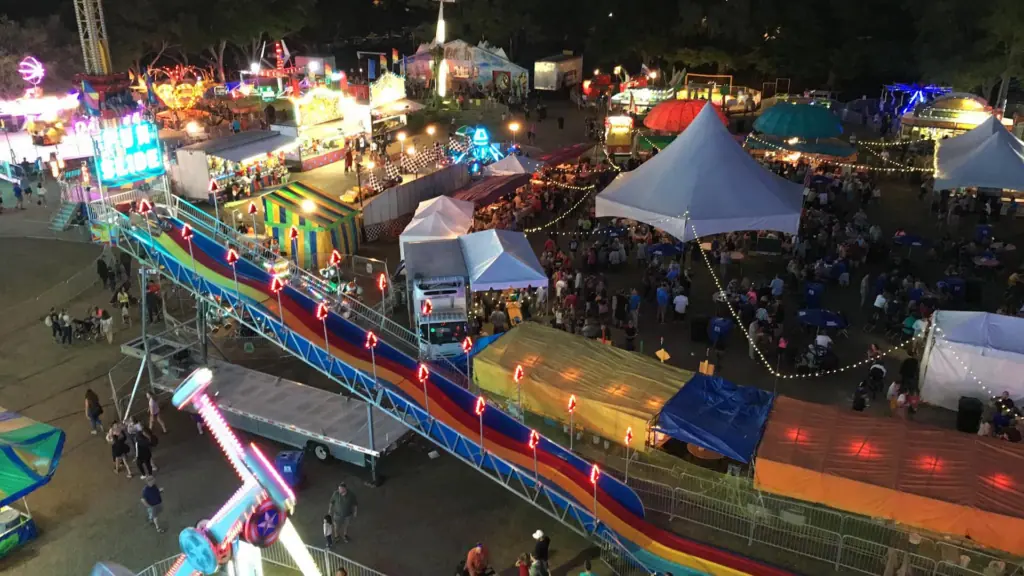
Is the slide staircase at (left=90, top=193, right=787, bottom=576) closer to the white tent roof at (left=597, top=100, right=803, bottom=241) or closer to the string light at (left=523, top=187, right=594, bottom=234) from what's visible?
the white tent roof at (left=597, top=100, right=803, bottom=241)

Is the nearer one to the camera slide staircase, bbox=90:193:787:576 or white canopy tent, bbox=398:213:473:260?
slide staircase, bbox=90:193:787:576

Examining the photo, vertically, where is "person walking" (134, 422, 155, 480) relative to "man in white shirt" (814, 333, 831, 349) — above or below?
below

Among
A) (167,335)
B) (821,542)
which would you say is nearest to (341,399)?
(167,335)

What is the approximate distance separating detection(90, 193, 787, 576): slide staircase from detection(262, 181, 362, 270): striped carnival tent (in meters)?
5.63

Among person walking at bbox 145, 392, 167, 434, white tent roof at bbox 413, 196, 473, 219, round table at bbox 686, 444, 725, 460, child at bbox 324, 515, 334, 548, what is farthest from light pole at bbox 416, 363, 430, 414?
white tent roof at bbox 413, 196, 473, 219

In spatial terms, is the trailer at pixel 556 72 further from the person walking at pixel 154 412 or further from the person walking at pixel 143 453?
the person walking at pixel 143 453

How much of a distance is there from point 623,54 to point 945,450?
43655 millimetres

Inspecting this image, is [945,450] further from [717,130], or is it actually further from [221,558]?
A: [717,130]

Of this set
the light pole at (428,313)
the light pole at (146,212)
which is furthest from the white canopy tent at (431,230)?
the light pole at (146,212)

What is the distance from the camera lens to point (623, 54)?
168 feet

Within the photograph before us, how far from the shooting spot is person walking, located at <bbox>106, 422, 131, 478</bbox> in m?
13.5

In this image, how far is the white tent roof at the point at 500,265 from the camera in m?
Result: 17.9

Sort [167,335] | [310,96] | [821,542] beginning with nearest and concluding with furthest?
[821,542] → [167,335] → [310,96]

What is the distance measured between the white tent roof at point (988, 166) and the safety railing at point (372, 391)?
1865 cm
